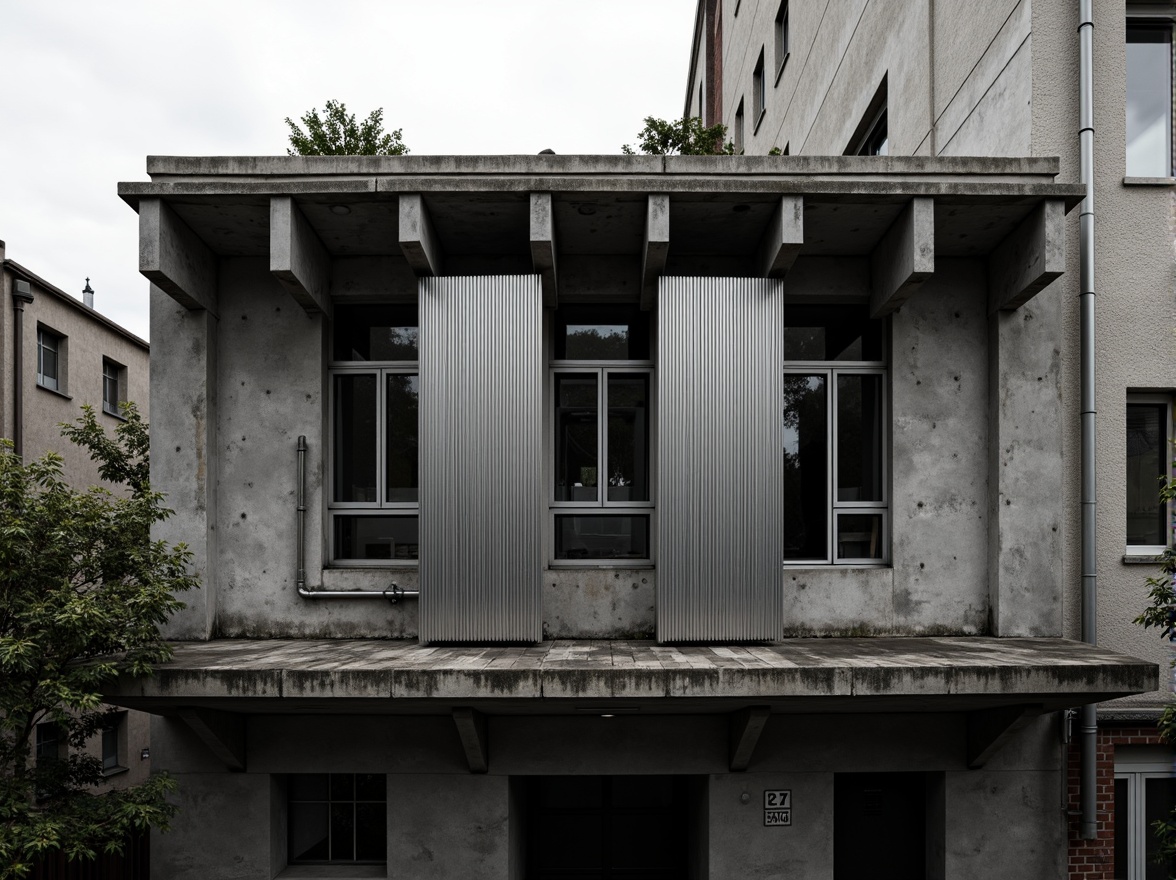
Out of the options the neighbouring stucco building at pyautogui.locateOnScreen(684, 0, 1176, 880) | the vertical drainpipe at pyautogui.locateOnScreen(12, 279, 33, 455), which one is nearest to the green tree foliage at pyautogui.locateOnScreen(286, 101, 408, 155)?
the vertical drainpipe at pyautogui.locateOnScreen(12, 279, 33, 455)

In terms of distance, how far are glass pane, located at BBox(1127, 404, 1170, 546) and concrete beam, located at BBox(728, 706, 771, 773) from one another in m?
4.18

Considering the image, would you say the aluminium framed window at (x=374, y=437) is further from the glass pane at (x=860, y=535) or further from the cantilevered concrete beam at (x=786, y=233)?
the glass pane at (x=860, y=535)

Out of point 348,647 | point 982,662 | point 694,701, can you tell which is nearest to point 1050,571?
point 982,662

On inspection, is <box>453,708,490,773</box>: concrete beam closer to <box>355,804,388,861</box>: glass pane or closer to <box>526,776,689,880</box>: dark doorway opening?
<box>355,804,388,861</box>: glass pane

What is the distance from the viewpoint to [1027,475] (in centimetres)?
736

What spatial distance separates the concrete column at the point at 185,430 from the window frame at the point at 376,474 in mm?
1135

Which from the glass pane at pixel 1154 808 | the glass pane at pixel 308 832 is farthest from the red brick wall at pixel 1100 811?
the glass pane at pixel 308 832

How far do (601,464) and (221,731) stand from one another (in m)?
4.33

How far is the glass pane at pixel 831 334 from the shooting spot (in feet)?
26.2

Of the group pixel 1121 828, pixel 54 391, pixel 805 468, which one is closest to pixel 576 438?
pixel 805 468

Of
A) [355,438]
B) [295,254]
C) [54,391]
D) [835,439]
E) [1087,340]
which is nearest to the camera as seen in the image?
[295,254]

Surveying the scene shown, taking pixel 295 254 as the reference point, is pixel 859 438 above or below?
below

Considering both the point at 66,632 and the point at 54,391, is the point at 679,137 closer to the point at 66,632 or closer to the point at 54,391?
the point at 66,632

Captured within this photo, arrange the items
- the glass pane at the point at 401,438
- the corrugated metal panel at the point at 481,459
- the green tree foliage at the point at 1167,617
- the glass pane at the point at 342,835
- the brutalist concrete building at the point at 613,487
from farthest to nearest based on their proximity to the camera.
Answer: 1. the glass pane at the point at 401,438
2. the glass pane at the point at 342,835
3. the corrugated metal panel at the point at 481,459
4. the brutalist concrete building at the point at 613,487
5. the green tree foliage at the point at 1167,617
